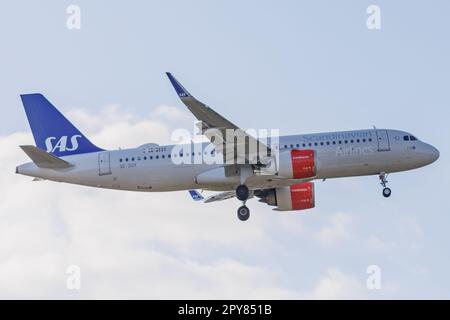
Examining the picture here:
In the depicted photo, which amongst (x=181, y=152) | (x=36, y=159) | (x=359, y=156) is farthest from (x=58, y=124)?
(x=359, y=156)

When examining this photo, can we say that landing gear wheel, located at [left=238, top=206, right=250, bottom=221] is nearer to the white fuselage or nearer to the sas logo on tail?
the white fuselage

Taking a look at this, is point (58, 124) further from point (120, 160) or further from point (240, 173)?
point (240, 173)

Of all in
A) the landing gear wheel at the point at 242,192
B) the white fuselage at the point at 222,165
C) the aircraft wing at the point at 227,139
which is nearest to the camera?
the aircraft wing at the point at 227,139

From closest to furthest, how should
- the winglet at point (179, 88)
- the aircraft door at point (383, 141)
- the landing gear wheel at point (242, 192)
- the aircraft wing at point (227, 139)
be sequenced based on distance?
the winglet at point (179, 88) → the aircraft wing at point (227, 139) → the landing gear wheel at point (242, 192) → the aircraft door at point (383, 141)

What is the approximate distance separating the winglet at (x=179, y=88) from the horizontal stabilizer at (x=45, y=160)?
11.7 meters

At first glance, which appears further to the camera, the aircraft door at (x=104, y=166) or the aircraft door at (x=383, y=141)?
the aircraft door at (x=104, y=166)

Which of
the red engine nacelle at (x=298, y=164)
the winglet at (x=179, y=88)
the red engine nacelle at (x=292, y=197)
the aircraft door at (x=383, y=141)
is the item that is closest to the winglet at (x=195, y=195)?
the red engine nacelle at (x=292, y=197)

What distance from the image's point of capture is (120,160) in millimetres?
66750

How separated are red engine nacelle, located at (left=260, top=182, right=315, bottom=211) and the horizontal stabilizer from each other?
1390 centimetres

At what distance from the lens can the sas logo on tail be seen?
227ft

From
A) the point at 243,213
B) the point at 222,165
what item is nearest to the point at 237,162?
the point at 222,165

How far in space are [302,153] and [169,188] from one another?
9232 mm

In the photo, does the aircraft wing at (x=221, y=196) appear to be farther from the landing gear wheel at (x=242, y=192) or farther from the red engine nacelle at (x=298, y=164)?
the red engine nacelle at (x=298, y=164)

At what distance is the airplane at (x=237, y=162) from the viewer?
210 ft
